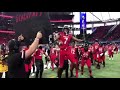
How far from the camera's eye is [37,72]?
8.06m

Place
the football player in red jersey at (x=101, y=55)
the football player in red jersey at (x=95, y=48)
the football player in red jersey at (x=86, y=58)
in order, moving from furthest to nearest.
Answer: the football player in red jersey at (x=101, y=55) → the football player in red jersey at (x=95, y=48) → the football player in red jersey at (x=86, y=58)

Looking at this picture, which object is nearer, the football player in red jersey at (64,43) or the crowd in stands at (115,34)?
the football player in red jersey at (64,43)

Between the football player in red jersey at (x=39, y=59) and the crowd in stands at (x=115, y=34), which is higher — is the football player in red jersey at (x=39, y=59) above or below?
below

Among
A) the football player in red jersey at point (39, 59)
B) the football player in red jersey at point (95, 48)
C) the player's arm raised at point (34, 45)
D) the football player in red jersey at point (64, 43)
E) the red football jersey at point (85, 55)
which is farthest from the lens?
the football player in red jersey at point (95, 48)

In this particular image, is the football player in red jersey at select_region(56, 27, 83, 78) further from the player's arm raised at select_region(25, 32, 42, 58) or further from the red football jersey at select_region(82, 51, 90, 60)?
the player's arm raised at select_region(25, 32, 42, 58)

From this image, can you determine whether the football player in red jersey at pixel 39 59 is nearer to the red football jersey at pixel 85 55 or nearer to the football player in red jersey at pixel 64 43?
the football player in red jersey at pixel 64 43

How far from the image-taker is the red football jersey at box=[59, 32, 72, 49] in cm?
805

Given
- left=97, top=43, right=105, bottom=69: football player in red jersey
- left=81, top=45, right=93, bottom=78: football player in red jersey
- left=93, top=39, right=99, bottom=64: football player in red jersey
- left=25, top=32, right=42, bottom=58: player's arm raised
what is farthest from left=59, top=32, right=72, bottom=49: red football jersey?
left=25, top=32, right=42, bottom=58: player's arm raised

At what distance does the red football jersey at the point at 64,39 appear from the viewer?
805 centimetres

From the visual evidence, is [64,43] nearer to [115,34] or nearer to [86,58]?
[86,58]

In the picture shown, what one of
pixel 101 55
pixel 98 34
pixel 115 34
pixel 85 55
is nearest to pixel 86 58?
pixel 85 55

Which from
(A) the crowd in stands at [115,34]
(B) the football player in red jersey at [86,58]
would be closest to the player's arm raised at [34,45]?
(B) the football player in red jersey at [86,58]

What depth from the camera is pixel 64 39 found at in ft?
26.6
